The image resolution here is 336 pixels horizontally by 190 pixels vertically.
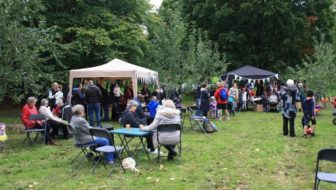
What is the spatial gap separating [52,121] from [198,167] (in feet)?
15.2

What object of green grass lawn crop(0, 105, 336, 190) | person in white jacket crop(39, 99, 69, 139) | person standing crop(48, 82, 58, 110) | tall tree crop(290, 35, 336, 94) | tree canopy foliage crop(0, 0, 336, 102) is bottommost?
green grass lawn crop(0, 105, 336, 190)

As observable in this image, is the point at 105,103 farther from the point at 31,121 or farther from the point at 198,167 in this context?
the point at 198,167

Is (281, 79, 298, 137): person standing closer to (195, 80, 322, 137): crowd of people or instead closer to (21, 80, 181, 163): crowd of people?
(195, 80, 322, 137): crowd of people

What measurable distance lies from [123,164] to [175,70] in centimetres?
1043

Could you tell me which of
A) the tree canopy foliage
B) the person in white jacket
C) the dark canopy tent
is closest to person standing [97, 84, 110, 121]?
the tree canopy foliage

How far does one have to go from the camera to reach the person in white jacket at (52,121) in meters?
10.7

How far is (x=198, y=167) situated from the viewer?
7.99 metres

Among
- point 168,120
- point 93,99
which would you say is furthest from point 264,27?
point 168,120

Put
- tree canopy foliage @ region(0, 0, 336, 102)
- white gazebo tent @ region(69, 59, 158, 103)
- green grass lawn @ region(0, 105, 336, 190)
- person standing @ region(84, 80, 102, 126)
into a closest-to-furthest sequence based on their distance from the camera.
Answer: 1. green grass lawn @ region(0, 105, 336, 190)
2. tree canopy foliage @ region(0, 0, 336, 102)
3. person standing @ region(84, 80, 102, 126)
4. white gazebo tent @ region(69, 59, 158, 103)

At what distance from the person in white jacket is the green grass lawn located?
46 centimetres

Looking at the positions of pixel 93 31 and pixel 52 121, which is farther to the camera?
pixel 93 31

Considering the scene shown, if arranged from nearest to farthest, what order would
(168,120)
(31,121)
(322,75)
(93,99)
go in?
(168,120) → (31,121) → (93,99) → (322,75)

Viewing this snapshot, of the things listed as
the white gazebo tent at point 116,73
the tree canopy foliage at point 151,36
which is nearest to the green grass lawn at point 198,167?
the tree canopy foliage at point 151,36

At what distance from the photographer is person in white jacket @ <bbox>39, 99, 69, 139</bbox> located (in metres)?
10.7
